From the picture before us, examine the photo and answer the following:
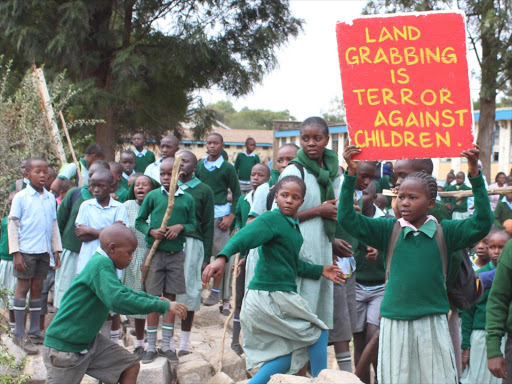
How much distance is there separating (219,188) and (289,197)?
3.71 m

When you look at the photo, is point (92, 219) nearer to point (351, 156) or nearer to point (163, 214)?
point (163, 214)

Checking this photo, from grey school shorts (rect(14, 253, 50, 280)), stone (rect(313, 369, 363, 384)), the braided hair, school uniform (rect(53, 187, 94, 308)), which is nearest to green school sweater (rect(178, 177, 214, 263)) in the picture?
school uniform (rect(53, 187, 94, 308))

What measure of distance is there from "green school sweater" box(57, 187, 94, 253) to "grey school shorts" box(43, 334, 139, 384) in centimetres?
178

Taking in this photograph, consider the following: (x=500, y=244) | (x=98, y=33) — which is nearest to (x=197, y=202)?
(x=500, y=244)

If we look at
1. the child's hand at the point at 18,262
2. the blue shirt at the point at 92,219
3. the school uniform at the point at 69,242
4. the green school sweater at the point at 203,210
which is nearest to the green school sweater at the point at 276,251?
the blue shirt at the point at 92,219

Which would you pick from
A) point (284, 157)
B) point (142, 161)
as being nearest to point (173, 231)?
point (284, 157)

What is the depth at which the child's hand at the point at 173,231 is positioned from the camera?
19.7 ft

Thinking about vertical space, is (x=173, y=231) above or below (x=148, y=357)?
above

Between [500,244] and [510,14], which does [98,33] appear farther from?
[500,244]

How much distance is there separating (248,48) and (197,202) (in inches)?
324

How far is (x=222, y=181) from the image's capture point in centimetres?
809

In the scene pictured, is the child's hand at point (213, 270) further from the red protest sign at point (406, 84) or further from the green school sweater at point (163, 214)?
the green school sweater at point (163, 214)

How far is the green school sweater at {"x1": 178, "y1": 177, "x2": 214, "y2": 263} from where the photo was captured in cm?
668

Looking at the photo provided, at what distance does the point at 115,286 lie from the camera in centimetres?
429
